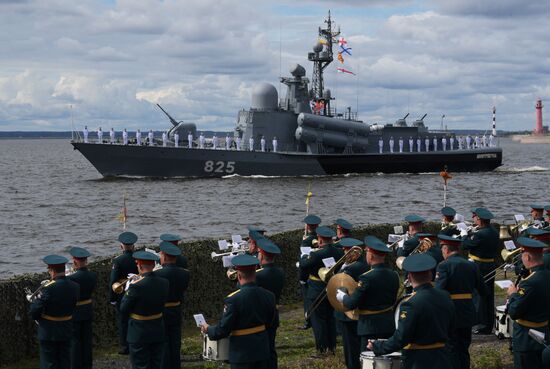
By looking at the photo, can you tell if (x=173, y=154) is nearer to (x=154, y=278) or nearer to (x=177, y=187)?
(x=177, y=187)

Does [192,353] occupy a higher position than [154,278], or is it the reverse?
[154,278]

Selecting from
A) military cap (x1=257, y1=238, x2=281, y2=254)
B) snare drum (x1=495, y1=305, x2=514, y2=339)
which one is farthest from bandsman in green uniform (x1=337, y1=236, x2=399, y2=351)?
snare drum (x1=495, y1=305, x2=514, y2=339)

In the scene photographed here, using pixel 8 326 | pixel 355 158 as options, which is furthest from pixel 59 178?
pixel 8 326

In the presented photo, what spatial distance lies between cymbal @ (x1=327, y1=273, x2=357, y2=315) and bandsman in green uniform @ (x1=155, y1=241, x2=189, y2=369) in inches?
77.4

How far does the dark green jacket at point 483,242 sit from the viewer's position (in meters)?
12.3

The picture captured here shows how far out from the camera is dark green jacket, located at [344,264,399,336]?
28.8 ft

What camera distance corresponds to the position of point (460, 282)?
9.53 metres

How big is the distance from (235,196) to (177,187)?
6073 mm

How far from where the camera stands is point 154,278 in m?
8.80

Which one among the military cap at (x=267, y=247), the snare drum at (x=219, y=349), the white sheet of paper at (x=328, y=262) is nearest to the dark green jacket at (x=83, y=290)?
the military cap at (x=267, y=247)

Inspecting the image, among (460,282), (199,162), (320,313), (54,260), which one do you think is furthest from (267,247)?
(199,162)

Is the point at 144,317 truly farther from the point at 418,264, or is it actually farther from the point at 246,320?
the point at 418,264

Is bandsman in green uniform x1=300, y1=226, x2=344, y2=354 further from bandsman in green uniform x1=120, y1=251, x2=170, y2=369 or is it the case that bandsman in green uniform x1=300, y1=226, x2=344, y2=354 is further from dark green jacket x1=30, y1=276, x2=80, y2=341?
dark green jacket x1=30, y1=276, x2=80, y2=341

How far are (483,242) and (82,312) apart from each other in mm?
6049
